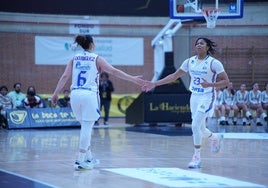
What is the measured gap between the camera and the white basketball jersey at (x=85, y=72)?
973 cm

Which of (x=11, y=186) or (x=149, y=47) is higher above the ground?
(x=149, y=47)

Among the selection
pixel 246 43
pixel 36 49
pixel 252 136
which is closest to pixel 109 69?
pixel 252 136

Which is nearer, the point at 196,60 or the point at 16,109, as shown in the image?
the point at 196,60

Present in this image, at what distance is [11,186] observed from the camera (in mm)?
7961

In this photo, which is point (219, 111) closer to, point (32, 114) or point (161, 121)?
point (161, 121)

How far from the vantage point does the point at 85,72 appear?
32.1 ft

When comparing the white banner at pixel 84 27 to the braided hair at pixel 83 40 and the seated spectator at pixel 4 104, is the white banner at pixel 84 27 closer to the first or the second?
the seated spectator at pixel 4 104

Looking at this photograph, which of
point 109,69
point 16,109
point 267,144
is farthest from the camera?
point 16,109

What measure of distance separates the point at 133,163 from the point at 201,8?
915 cm

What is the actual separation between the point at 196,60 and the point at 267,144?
5.29m

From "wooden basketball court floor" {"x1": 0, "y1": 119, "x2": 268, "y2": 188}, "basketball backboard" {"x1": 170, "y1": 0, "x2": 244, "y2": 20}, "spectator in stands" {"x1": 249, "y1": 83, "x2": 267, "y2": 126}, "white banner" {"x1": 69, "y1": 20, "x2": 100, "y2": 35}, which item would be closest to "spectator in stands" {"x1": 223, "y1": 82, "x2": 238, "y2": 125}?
"spectator in stands" {"x1": 249, "y1": 83, "x2": 267, "y2": 126}

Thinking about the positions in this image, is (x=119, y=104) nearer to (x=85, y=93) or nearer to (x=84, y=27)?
(x=84, y=27)

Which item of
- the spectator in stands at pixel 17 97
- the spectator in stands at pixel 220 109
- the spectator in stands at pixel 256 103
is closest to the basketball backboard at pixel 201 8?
the spectator in stands at pixel 220 109

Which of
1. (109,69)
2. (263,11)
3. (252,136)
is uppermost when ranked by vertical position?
(263,11)
